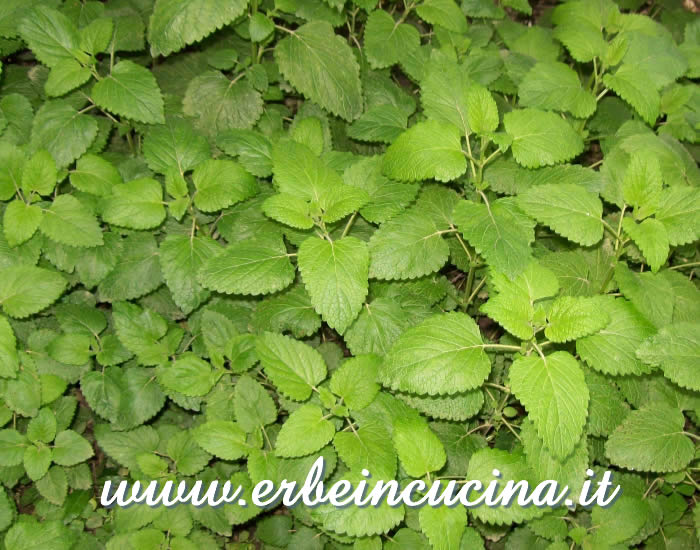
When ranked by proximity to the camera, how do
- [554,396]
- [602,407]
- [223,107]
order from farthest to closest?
[223,107] < [602,407] < [554,396]

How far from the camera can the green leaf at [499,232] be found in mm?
1731

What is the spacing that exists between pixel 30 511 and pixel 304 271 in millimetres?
1697

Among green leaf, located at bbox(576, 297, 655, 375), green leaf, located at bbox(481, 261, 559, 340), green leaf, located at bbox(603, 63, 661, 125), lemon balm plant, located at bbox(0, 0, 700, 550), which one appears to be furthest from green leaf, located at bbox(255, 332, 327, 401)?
green leaf, located at bbox(603, 63, 661, 125)

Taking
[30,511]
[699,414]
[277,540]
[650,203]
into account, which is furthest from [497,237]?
[30,511]

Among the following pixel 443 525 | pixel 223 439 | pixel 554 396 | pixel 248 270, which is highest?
pixel 554 396

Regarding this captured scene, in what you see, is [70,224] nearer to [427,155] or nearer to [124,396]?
[124,396]

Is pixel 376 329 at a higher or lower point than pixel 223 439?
higher

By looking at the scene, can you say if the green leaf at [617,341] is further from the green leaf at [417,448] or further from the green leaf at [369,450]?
the green leaf at [369,450]

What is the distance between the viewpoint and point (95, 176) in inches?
91.7

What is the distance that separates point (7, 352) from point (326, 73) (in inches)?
60.7

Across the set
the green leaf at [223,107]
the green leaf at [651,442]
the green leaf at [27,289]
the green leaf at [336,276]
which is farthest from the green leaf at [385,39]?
the green leaf at [651,442]

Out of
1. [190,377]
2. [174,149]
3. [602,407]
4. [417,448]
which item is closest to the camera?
[417,448]

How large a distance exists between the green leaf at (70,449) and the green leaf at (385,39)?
6.25 ft

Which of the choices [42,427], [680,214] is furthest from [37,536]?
[680,214]
